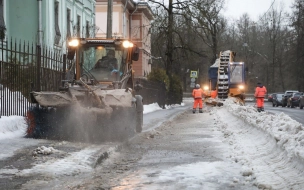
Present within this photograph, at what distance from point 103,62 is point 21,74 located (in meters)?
2.45

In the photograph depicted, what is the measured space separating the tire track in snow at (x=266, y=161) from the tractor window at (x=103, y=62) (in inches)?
132

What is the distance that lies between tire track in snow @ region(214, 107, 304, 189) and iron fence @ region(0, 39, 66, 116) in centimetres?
550

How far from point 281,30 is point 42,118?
63.6 m

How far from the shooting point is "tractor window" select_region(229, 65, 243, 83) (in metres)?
34.3

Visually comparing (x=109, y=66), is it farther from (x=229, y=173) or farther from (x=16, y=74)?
(x=229, y=173)

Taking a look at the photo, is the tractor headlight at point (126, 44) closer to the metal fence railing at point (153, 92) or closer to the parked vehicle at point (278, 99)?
the metal fence railing at point (153, 92)

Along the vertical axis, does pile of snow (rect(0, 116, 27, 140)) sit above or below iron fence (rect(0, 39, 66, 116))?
below

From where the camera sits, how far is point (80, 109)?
1164 cm

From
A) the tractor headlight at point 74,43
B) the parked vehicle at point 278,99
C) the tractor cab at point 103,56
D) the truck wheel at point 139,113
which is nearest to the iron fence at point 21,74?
the tractor headlight at point 74,43

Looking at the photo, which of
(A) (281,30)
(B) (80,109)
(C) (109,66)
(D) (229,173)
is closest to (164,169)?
(D) (229,173)

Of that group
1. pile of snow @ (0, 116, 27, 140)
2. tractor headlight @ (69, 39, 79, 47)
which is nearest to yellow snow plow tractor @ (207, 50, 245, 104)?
tractor headlight @ (69, 39, 79, 47)

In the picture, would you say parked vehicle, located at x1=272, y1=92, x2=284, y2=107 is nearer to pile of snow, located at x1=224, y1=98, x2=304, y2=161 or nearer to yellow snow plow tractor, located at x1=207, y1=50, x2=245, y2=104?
yellow snow plow tractor, located at x1=207, y1=50, x2=245, y2=104

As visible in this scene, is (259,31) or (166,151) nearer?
(166,151)

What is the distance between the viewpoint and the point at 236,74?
34438 mm
